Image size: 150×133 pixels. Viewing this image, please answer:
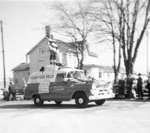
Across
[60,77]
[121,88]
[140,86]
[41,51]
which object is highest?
[41,51]

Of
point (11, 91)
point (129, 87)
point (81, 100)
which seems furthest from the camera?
point (11, 91)

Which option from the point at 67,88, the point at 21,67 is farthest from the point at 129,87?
the point at 21,67

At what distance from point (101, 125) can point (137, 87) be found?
9.88 metres

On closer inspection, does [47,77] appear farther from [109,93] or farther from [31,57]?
[31,57]

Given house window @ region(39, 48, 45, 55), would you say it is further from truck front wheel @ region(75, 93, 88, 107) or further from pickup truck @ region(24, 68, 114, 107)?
truck front wheel @ region(75, 93, 88, 107)

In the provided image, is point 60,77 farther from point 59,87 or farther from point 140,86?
point 140,86

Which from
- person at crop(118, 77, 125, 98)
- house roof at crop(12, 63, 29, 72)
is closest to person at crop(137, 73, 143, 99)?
person at crop(118, 77, 125, 98)

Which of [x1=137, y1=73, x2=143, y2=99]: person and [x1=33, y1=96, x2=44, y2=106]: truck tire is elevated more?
[x1=137, y1=73, x2=143, y2=99]: person

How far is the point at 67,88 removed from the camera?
1673 centimetres

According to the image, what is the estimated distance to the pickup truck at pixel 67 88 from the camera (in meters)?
15.9

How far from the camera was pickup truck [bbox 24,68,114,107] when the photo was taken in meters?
15.9

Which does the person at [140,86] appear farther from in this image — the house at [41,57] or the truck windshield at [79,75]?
the house at [41,57]

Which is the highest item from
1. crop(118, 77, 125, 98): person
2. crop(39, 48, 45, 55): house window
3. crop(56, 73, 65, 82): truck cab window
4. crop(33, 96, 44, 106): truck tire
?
crop(39, 48, 45, 55): house window

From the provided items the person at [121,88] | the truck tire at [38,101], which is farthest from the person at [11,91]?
the person at [121,88]
